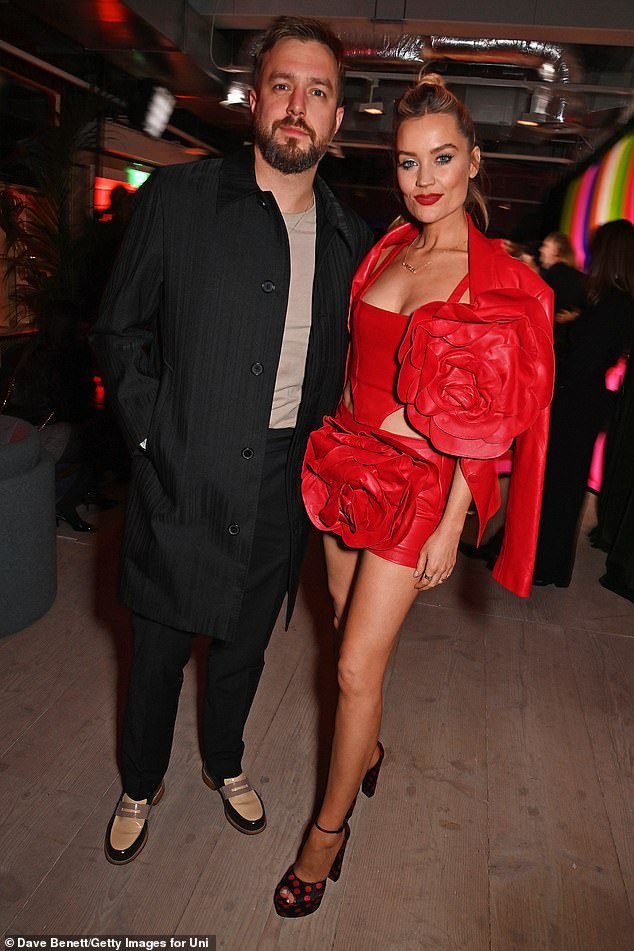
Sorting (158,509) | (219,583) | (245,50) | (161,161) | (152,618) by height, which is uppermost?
(245,50)

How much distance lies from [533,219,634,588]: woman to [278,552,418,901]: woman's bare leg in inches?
87.0

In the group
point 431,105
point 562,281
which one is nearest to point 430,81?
point 431,105

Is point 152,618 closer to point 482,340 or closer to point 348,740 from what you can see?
point 348,740

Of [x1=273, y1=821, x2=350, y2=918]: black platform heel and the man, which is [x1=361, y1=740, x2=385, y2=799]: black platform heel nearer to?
[x1=273, y1=821, x2=350, y2=918]: black platform heel

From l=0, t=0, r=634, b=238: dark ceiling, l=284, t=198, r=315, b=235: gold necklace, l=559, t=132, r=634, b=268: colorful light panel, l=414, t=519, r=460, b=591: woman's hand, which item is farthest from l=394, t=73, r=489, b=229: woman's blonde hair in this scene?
l=559, t=132, r=634, b=268: colorful light panel

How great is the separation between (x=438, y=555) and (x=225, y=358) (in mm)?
633

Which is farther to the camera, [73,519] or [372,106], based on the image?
[372,106]

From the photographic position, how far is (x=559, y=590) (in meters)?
3.91

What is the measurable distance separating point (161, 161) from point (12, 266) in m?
2.62

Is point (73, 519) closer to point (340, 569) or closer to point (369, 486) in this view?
point (340, 569)

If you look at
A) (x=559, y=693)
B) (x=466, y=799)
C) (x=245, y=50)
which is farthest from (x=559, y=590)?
(x=245, y=50)

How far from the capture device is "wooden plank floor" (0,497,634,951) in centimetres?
178

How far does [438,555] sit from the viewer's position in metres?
1.65

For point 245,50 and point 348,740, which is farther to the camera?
point 245,50
